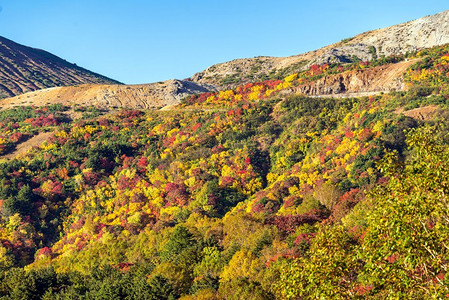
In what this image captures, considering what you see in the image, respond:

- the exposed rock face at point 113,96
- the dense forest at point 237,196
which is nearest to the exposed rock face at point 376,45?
the exposed rock face at point 113,96

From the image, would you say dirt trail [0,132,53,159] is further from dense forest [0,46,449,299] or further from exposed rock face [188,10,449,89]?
exposed rock face [188,10,449,89]

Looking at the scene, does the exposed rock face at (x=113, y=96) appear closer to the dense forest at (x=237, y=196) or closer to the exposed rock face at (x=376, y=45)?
the dense forest at (x=237, y=196)

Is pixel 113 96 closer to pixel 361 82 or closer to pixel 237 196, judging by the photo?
pixel 361 82

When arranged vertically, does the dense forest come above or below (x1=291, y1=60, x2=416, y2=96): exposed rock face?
below

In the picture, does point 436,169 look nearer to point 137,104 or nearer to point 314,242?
point 314,242

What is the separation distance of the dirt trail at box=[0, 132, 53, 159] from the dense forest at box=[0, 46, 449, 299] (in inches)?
83.9

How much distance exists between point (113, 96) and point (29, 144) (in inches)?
1982

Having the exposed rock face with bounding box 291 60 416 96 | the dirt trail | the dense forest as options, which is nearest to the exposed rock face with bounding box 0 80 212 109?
the dense forest

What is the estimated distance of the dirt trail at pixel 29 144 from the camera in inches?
4653

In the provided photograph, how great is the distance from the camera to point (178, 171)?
10131cm

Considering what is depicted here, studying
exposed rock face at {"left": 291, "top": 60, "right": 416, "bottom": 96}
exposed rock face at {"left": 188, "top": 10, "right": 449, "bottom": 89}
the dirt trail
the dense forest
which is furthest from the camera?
exposed rock face at {"left": 188, "top": 10, "right": 449, "bottom": 89}

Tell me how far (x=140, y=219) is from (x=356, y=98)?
62.8 m

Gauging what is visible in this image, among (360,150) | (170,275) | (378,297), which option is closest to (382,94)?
(360,150)

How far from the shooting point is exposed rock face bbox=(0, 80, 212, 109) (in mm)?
163875
